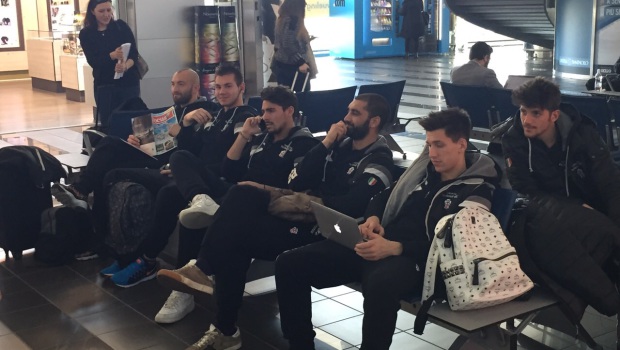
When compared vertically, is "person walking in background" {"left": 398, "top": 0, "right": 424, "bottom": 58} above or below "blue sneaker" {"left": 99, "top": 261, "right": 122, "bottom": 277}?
above

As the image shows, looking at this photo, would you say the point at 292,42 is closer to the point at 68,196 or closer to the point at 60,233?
the point at 68,196

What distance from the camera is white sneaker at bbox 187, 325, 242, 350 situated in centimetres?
391

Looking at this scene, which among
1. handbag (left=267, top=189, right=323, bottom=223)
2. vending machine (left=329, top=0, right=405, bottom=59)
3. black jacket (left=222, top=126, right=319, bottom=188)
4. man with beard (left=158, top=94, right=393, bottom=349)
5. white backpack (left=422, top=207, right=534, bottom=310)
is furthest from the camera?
vending machine (left=329, top=0, right=405, bottom=59)

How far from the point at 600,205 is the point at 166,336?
2.12 meters

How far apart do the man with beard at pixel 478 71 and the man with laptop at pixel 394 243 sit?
13.3ft

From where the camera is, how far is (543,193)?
367cm

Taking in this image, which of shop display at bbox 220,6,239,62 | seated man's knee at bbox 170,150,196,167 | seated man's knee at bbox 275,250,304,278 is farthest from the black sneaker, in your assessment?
shop display at bbox 220,6,239,62

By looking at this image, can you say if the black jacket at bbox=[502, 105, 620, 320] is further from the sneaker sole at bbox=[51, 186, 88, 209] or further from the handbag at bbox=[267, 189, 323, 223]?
the sneaker sole at bbox=[51, 186, 88, 209]

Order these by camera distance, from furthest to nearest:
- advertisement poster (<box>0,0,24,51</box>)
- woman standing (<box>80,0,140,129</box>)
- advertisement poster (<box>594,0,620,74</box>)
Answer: advertisement poster (<box>0,0,24,51</box>)
advertisement poster (<box>594,0,620,74</box>)
woman standing (<box>80,0,140,129</box>)

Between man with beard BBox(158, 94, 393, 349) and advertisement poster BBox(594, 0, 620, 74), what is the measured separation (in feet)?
39.7

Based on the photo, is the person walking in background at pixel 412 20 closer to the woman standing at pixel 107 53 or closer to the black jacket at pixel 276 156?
the woman standing at pixel 107 53

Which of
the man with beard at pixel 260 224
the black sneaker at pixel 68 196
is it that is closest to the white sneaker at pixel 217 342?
the man with beard at pixel 260 224

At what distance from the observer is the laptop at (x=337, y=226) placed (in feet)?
11.2

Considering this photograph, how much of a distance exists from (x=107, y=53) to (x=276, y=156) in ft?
11.4
